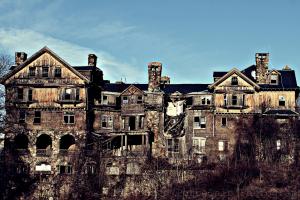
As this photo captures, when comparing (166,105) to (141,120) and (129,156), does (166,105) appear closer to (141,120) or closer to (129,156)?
(141,120)

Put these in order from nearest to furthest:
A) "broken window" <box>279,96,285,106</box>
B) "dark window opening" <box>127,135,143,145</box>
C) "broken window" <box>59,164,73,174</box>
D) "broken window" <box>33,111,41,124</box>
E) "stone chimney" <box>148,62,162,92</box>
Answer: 1. "broken window" <box>59,164,73,174</box>
2. "broken window" <box>33,111,41,124</box>
3. "broken window" <box>279,96,285,106</box>
4. "dark window opening" <box>127,135,143,145</box>
5. "stone chimney" <box>148,62,162,92</box>

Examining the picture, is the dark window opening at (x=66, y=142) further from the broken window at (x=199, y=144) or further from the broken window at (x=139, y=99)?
the broken window at (x=199, y=144)

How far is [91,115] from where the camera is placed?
68562 mm

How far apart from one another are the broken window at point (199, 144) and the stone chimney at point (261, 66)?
11.2 meters

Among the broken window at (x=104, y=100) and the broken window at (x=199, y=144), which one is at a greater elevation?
the broken window at (x=104, y=100)

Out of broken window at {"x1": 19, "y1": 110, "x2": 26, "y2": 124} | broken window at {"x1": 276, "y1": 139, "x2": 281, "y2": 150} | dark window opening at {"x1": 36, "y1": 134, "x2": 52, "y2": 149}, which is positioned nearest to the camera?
broken window at {"x1": 276, "y1": 139, "x2": 281, "y2": 150}

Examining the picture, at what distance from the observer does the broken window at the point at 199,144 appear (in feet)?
220

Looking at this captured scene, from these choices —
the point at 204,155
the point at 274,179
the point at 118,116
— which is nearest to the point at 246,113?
the point at 204,155

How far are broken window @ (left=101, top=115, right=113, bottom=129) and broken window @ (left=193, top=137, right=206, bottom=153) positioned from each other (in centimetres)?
1123

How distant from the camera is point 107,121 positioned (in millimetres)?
69375

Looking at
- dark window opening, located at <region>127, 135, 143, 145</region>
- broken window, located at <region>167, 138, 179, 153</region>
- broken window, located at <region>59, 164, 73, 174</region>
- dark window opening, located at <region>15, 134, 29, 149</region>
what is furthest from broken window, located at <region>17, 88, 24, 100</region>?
broken window, located at <region>167, 138, 179, 153</region>

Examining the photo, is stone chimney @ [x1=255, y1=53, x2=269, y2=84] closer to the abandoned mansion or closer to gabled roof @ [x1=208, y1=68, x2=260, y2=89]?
Result: the abandoned mansion

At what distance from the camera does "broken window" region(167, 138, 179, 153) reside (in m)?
67.9

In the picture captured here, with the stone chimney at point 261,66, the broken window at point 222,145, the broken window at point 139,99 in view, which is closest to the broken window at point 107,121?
the broken window at point 139,99
